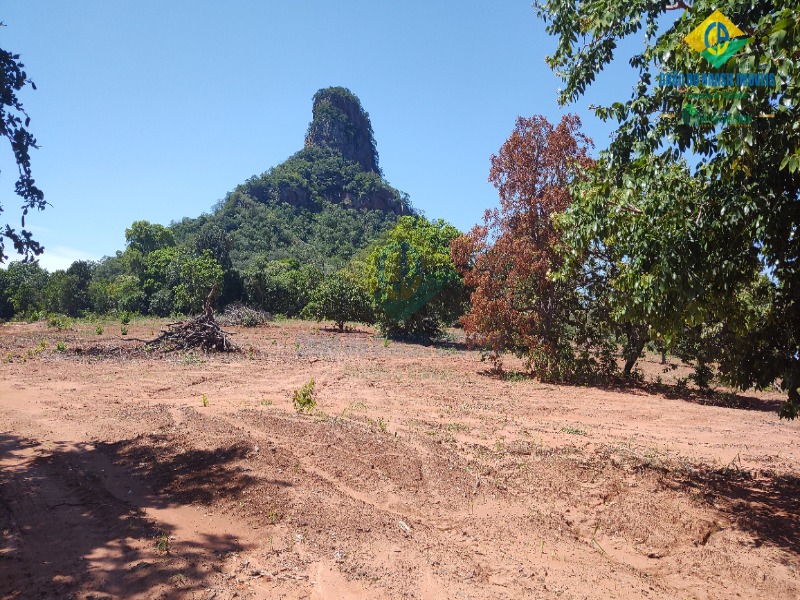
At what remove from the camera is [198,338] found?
1684 centimetres

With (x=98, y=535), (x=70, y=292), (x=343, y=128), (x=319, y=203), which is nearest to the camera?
(x=98, y=535)

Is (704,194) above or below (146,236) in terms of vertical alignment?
below

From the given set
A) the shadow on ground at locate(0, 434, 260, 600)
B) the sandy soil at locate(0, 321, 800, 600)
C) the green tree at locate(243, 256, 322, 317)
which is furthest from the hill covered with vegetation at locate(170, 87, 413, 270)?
the shadow on ground at locate(0, 434, 260, 600)

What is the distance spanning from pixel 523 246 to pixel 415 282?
9.75m

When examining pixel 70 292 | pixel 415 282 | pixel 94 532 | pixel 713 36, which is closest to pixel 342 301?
pixel 415 282

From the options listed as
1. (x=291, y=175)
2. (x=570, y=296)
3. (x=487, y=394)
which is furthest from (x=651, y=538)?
(x=291, y=175)

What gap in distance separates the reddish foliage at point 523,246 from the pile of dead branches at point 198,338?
8359mm

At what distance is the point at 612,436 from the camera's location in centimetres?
760

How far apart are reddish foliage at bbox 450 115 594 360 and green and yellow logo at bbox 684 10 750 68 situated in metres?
8.19

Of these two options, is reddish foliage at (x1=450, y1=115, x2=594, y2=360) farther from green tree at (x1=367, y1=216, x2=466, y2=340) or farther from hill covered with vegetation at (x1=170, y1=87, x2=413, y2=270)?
hill covered with vegetation at (x1=170, y1=87, x2=413, y2=270)

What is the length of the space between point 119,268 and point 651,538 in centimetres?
6622

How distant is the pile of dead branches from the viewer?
16594mm

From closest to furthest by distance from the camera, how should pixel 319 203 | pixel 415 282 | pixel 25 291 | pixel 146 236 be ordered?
1. pixel 415 282
2. pixel 25 291
3. pixel 146 236
4. pixel 319 203

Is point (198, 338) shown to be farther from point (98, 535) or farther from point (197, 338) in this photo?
point (98, 535)
